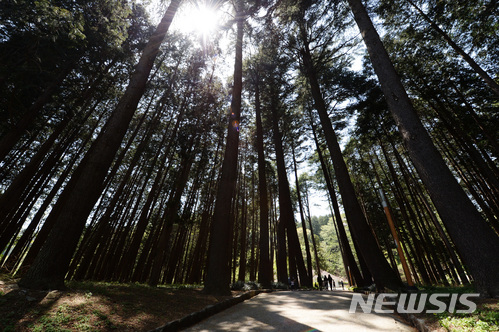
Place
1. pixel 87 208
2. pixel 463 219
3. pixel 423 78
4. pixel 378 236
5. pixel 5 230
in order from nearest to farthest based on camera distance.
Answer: pixel 463 219
pixel 87 208
pixel 5 230
pixel 423 78
pixel 378 236

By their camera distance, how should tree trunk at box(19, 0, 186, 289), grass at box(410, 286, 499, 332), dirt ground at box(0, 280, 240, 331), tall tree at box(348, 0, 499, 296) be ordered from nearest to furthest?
grass at box(410, 286, 499, 332)
dirt ground at box(0, 280, 240, 331)
tall tree at box(348, 0, 499, 296)
tree trunk at box(19, 0, 186, 289)

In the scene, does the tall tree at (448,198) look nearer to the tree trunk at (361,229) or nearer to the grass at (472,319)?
the grass at (472,319)

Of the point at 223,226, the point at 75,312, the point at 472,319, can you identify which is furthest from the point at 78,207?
the point at 472,319

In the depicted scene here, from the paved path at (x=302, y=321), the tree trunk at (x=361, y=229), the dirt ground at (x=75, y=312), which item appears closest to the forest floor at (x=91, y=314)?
the dirt ground at (x=75, y=312)

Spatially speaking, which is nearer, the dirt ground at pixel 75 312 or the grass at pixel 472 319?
the grass at pixel 472 319

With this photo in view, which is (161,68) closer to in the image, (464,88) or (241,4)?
(241,4)

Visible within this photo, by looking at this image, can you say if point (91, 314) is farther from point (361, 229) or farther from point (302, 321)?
point (361, 229)

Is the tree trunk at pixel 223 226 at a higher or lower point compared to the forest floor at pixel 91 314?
higher

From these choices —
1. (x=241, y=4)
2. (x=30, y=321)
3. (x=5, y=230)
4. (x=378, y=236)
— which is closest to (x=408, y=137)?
(x=30, y=321)

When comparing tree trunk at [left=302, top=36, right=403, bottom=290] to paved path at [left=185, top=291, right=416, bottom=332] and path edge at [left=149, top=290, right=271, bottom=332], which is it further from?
path edge at [left=149, top=290, right=271, bottom=332]

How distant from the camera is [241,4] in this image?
10.8 meters

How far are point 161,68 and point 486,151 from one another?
1950 centimetres
